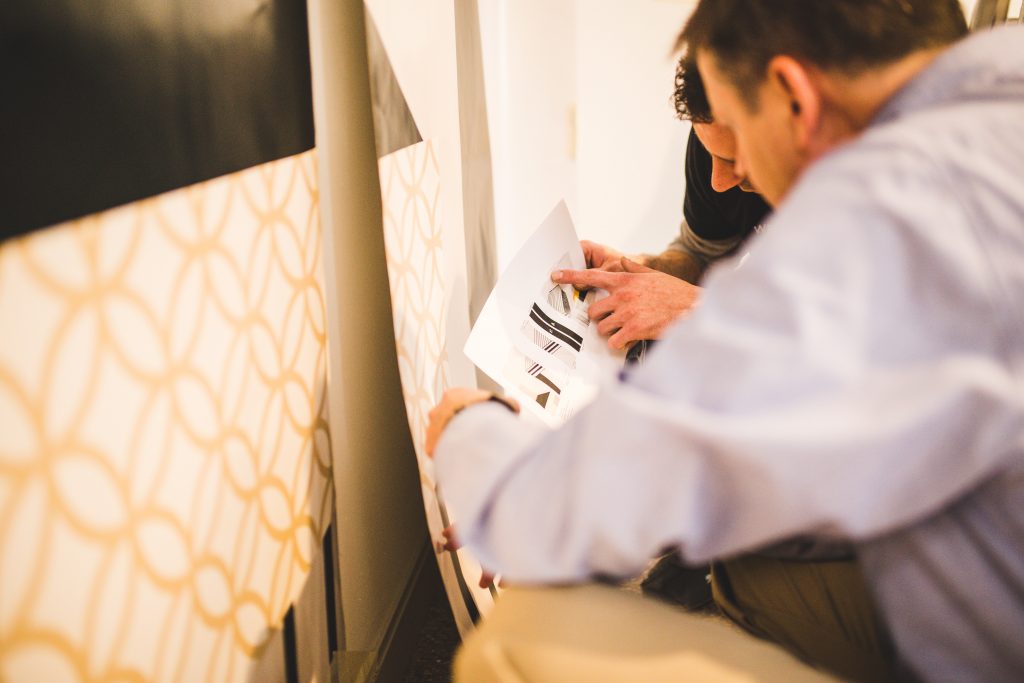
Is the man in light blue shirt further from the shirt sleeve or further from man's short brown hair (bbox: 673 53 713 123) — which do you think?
man's short brown hair (bbox: 673 53 713 123)

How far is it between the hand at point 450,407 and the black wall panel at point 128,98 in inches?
11.5

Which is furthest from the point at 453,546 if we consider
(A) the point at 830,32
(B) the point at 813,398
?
(A) the point at 830,32

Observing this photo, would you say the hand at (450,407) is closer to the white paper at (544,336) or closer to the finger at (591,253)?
the white paper at (544,336)

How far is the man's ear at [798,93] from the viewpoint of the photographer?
547mm

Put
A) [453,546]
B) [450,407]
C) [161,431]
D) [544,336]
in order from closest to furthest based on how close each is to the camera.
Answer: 1. [161,431]
2. [450,407]
3. [453,546]
4. [544,336]

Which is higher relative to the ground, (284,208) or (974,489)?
(284,208)

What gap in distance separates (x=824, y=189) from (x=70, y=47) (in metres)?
0.50

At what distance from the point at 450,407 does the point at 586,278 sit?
47 cm

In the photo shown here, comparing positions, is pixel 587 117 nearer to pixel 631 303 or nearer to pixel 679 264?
pixel 679 264

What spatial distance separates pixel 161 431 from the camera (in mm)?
529

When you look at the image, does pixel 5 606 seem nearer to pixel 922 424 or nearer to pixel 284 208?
pixel 284 208

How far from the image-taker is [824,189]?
44 centimetres

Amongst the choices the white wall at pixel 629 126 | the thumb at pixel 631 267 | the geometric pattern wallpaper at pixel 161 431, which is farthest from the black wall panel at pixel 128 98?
the white wall at pixel 629 126

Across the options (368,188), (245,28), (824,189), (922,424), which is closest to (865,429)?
(922,424)
